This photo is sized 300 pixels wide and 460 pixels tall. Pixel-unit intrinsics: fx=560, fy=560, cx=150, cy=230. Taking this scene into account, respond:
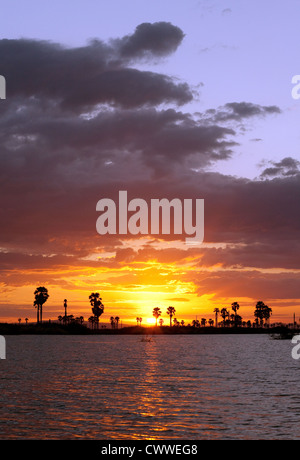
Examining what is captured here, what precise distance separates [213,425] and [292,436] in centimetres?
633

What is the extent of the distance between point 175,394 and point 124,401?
7.71 m

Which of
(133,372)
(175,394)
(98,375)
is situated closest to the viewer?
(175,394)

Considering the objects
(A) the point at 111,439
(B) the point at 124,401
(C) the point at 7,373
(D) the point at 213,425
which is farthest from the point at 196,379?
(A) the point at 111,439

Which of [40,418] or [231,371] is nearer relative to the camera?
[40,418]

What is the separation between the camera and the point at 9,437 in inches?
1505

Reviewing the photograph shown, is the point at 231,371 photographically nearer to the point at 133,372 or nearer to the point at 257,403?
the point at 133,372

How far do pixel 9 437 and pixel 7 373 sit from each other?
5400 centimetres

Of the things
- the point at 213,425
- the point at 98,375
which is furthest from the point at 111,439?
the point at 98,375
